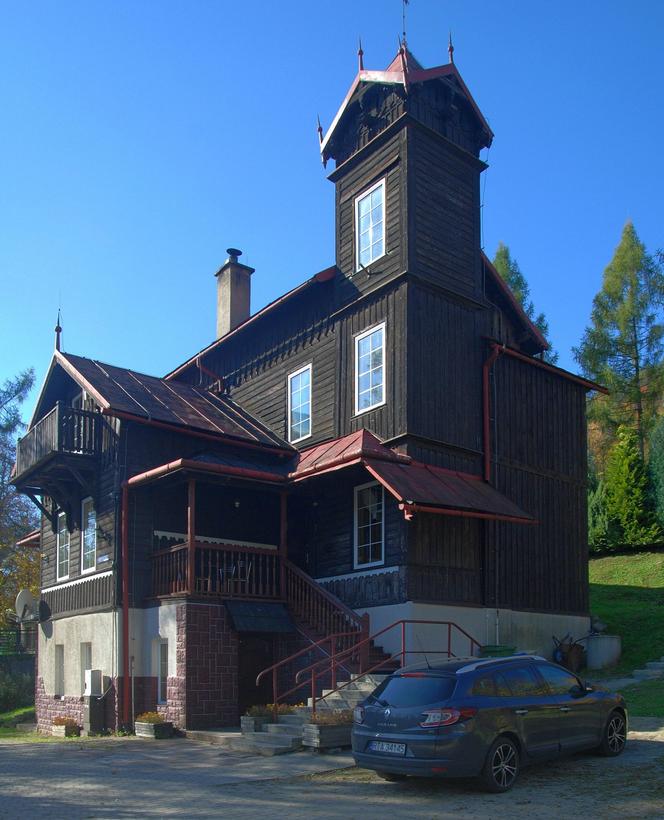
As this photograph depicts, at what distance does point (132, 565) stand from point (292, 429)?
5157 mm

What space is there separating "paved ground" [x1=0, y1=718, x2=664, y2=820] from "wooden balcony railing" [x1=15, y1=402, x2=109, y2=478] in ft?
25.0

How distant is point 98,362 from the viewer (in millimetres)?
22234

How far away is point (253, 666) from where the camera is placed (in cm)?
1844

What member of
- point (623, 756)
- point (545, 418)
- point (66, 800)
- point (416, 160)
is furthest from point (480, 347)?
point (66, 800)

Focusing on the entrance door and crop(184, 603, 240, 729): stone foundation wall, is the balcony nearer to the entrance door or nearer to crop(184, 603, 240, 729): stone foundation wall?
crop(184, 603, 240, 729): stone foundation wall

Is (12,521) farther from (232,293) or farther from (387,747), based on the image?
(387,747)

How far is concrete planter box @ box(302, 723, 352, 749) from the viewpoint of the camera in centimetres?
1282

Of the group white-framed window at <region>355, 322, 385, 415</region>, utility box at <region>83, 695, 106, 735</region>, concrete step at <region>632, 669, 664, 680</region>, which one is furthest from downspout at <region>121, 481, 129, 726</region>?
concrete step at <region>632, 669, 664, 680</region>

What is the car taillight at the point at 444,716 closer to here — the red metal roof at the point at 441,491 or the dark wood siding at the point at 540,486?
the red metal roof at the point at 441,491

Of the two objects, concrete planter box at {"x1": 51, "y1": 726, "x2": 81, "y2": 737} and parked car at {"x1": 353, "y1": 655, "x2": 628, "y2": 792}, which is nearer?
parked car at {"x1": 353, "y1": 655, "x2": 628, "y2": 792}

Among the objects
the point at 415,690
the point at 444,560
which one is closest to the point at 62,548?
the point at 444,560

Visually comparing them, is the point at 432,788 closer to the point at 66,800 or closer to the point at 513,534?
the point at 66,800

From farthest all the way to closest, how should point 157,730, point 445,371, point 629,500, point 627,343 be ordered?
1. point 627,343
2. point 629,500
3. point 445,371
4. point 157,730

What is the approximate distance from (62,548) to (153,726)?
24.4 ft
